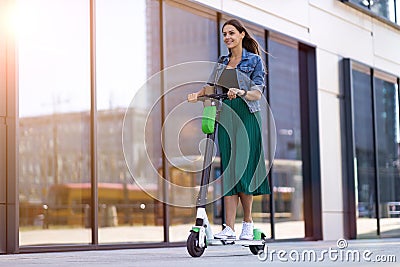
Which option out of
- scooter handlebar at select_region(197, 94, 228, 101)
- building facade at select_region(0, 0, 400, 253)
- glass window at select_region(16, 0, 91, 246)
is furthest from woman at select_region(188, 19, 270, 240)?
glass window at select_region(16, 0, 91, 246)

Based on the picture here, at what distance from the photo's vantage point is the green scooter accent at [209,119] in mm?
5555

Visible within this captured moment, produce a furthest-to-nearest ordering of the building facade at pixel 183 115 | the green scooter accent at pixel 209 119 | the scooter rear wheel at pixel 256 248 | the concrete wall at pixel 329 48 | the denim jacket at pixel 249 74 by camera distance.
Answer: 1. the concrete wall at pixel 329 48
2. the building facade at pixel 183 115
3. the scooter rear wheel at pixel 256 248
4. the denim jacket at pixel 249 74
5. the green scooter accent at pixel 209 119

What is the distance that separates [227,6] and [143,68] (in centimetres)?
Result: 223

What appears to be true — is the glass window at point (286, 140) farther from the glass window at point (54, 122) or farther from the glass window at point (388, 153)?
the glass window at point (54, 122)

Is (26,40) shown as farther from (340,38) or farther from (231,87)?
(231,87)

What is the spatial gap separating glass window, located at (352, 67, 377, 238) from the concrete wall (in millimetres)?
415

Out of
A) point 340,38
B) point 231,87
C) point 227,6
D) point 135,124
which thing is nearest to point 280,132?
point 135,124

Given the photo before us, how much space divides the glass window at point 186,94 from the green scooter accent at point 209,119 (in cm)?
424

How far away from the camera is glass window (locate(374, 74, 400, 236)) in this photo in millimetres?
13688

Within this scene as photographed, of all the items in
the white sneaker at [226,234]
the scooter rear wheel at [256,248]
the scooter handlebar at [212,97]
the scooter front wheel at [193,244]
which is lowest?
the scooter rear wheel at [256,248]

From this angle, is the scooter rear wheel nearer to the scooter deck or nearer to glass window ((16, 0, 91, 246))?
the scooter deck

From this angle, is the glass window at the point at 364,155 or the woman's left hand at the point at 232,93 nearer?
the woman's left hand at the point at 232,93

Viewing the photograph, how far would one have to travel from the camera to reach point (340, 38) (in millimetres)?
12586

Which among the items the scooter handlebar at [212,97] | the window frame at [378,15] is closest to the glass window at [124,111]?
the window frame at [378,15]
